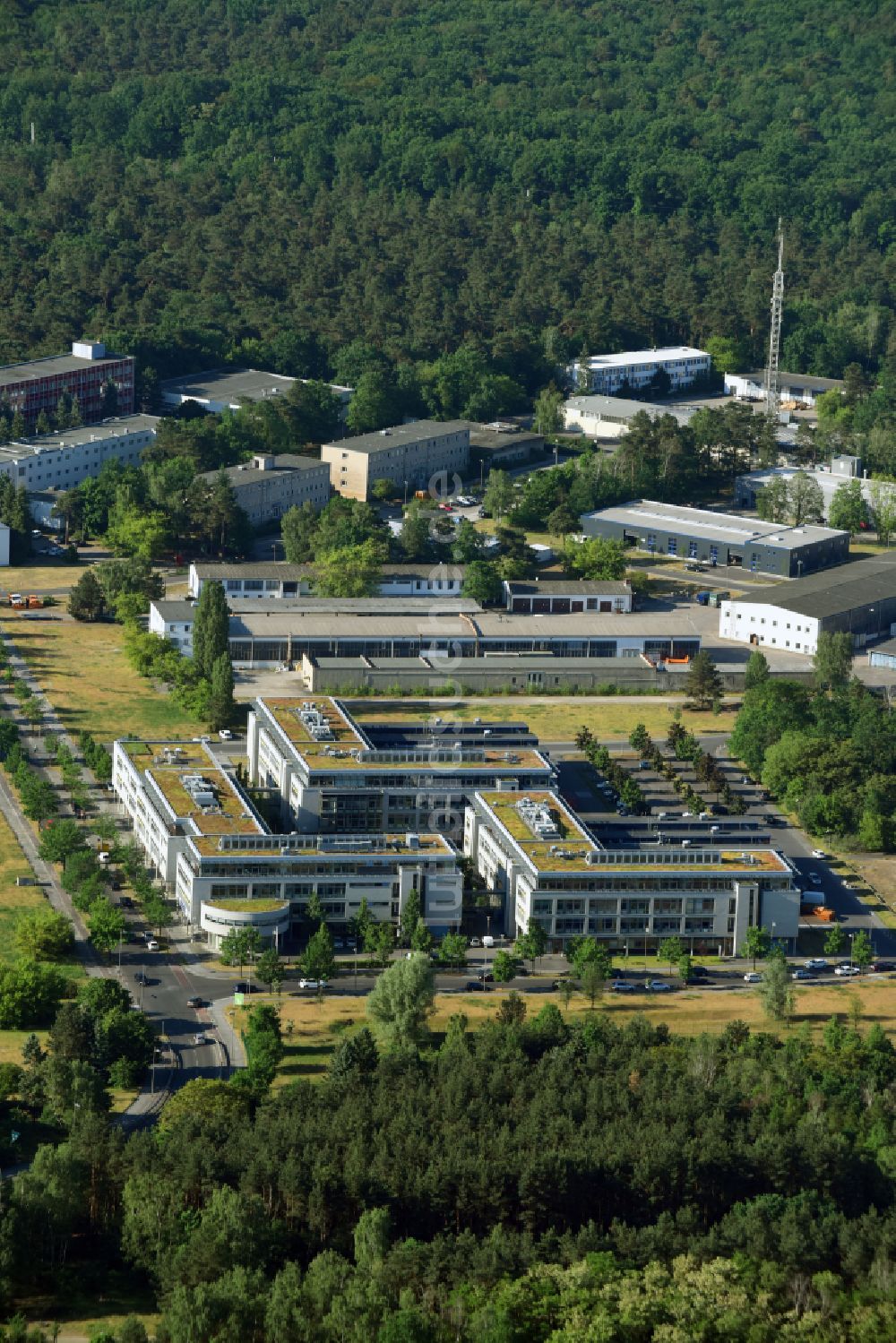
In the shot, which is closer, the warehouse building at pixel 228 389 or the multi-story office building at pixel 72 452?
the multi-story office building at pixel 72 452

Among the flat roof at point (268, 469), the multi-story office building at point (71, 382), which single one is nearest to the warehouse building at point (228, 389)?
the multi-story office building at point (71, 382)

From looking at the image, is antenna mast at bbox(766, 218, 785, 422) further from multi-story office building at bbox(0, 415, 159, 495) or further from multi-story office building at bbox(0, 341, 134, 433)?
multi-story office building at bbox(0, 415, 159, 495)

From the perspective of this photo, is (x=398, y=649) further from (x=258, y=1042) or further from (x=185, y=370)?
(x=185, y=370)

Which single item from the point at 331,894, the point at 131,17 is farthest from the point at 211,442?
the point at 131,17

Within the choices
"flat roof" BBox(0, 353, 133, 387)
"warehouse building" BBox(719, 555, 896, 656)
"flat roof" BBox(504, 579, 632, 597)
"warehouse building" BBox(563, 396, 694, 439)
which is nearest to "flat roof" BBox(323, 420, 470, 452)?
"warehouse building" BBox(563, 396, 694, 439)

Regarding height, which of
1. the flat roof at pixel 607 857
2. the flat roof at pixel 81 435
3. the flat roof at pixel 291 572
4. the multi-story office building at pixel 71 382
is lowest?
the flat roof at pixel 291 572

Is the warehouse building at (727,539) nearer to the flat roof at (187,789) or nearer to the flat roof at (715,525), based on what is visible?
the flat roof at (715,525)

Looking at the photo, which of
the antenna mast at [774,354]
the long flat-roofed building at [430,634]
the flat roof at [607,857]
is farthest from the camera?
the antenna mast at [774,354]
